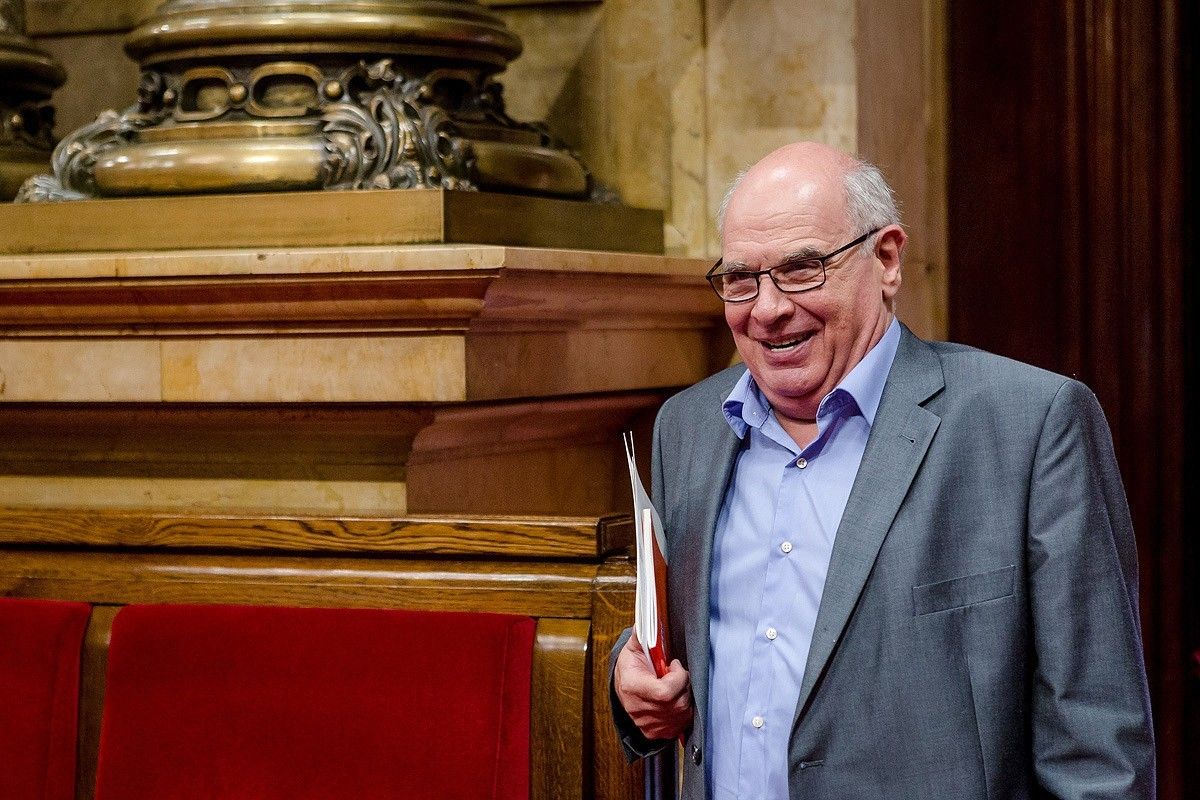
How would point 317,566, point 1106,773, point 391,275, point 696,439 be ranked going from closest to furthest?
point 1106,773 < point 696,439 < point 317,566 < point 391,275

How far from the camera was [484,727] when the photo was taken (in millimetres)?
1878

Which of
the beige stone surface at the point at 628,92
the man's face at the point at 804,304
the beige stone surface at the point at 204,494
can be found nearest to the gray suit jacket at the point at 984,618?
the man's face at the point at 804,304

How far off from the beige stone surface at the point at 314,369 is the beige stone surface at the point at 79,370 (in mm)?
34

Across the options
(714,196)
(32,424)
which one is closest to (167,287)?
(32,424)

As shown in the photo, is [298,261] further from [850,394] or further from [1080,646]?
[1080,646]

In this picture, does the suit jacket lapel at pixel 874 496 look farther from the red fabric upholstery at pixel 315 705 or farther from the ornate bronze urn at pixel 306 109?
the ornate bronze urn at pixel 306 109

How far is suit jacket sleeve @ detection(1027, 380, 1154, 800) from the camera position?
1.53 metres

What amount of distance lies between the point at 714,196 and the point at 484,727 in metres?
1.42

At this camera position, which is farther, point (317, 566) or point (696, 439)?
point (317, 566)

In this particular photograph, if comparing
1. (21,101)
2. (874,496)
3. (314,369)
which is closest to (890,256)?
(874,496)

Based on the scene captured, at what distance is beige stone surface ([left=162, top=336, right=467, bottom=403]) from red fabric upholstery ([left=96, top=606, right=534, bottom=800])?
44 cm

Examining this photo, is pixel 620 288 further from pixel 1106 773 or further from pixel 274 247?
pixel 1106 773

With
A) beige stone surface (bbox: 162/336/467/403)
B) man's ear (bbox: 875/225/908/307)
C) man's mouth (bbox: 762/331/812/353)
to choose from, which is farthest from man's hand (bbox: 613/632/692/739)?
beige stone surface (bbox: 162/336/467/403)

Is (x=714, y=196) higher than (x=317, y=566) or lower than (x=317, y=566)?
higher
